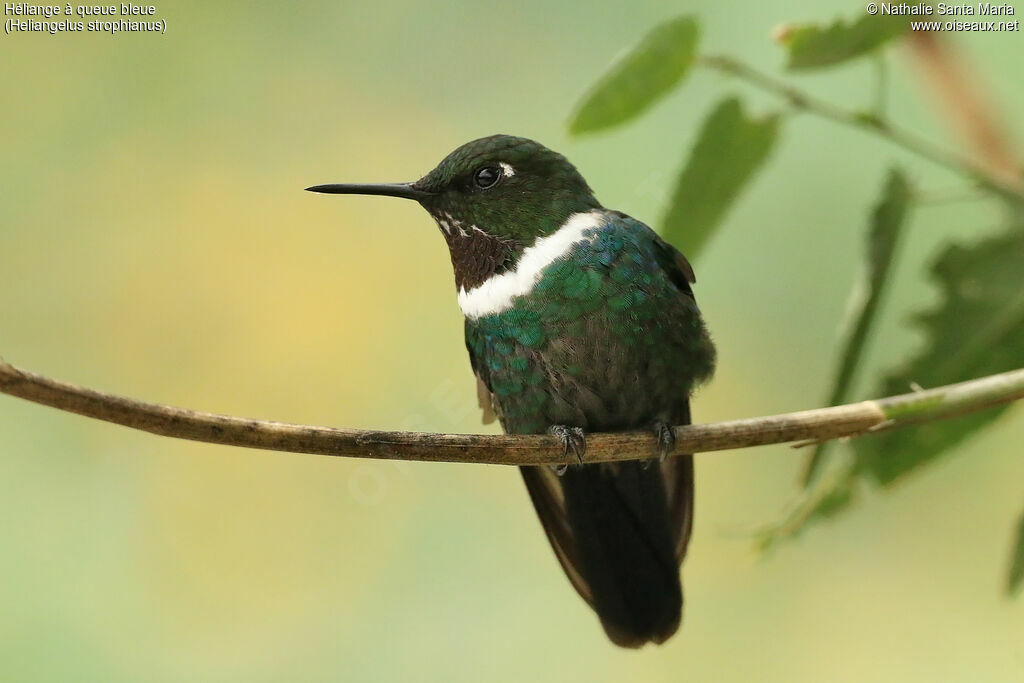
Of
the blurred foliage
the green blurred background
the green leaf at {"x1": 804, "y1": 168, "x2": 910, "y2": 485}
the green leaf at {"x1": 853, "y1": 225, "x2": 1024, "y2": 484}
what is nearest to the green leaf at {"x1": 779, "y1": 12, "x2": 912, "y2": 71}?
the blurred foliage

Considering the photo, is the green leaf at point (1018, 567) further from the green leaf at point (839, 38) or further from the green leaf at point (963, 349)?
the green leaf at point (839, 38)

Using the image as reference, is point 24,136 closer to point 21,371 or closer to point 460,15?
point 460,15

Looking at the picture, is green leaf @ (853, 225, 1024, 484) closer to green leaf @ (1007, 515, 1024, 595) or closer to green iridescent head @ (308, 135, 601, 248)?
green leaf @ (1007, 515, 1024, 595)

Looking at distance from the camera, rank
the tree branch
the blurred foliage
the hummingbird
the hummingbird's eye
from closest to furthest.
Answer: the tree branch < the blurred foliage < the hummingbird < the hummingbird's eye

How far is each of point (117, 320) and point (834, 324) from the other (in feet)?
8.17

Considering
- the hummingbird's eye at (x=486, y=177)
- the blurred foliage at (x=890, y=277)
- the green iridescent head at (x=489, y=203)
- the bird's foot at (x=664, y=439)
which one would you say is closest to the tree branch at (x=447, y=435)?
the bird's foot at (x=664, y=439)

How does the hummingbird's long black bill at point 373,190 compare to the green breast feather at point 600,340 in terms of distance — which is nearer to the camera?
the hummingbird's long black bill at point 373,190

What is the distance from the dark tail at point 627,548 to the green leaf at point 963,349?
2.11 feet

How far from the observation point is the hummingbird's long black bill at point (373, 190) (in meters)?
1.87

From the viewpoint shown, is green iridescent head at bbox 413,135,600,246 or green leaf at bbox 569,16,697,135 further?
green iridescent head at bbox 413,135,600,246

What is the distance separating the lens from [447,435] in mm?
1465

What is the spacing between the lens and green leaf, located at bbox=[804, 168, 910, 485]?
1.68 m

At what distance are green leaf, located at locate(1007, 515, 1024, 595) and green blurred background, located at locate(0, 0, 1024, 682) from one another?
160 centimetres

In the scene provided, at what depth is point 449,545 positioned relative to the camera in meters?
3.46
